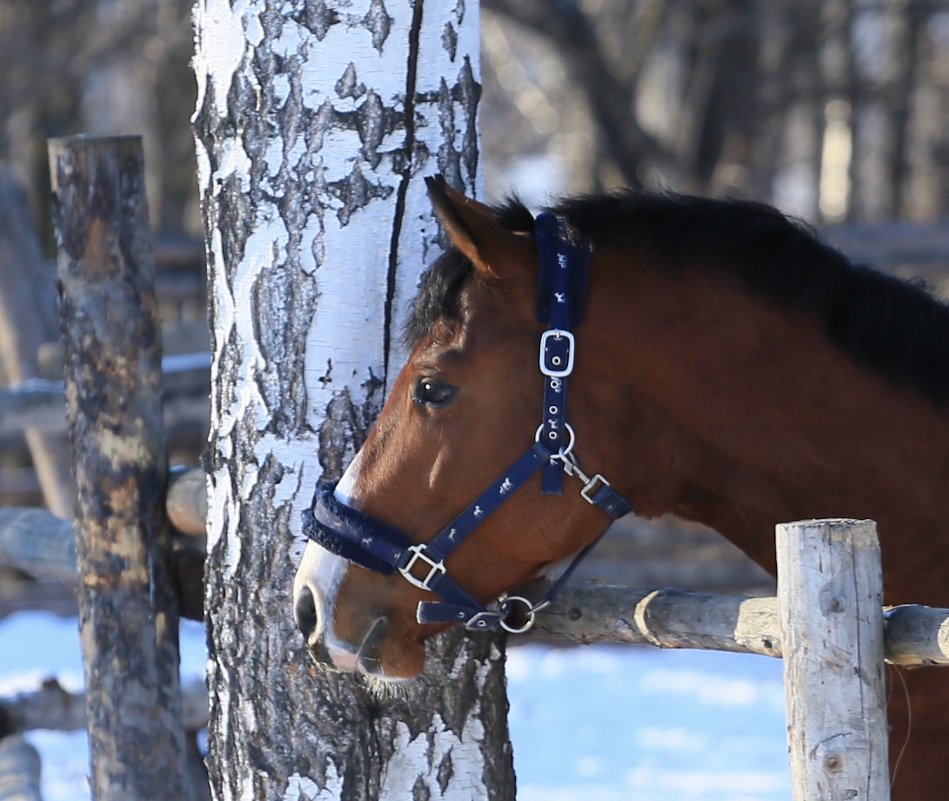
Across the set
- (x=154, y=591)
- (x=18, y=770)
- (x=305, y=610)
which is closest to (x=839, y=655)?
(x=305, y=610)

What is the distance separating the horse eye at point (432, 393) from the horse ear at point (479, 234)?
22 cm

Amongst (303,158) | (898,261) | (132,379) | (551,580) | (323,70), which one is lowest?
(551,580)

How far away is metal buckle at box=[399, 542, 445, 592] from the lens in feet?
7.22

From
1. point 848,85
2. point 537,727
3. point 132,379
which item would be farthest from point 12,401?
point 848,85

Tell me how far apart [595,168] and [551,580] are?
885cm

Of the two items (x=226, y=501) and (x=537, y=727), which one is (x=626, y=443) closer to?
(x=226, y=501)

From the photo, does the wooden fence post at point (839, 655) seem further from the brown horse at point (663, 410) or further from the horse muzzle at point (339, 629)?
the horse muzzle at point (339, 629)

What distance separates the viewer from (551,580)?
239 cm

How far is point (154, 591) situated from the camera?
3.04m

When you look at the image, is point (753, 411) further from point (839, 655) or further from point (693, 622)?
point (839, 655)

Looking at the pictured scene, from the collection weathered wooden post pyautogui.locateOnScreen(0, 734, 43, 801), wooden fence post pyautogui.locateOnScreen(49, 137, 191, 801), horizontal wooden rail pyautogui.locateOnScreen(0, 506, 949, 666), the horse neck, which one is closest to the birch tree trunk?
horizontal wooden rail pyautogui.locateOnScreen(0, 506, 949, 666)

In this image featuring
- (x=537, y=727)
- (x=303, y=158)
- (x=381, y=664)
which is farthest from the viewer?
(x=537, y=727)

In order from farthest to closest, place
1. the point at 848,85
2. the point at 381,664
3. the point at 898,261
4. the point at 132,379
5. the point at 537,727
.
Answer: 1. the point at 848,85
2. the point at 898,261
3. the point at 537,727
4. the point at 132,379
5. the point at 381,664

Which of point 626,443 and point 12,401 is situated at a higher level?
point 12,401
